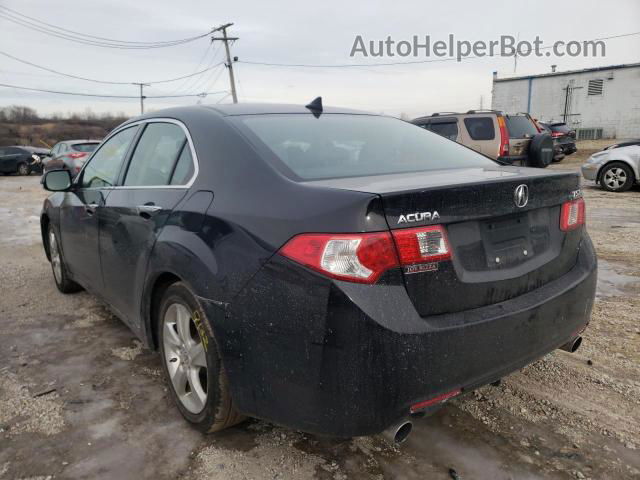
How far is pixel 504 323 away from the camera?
205 centimetres

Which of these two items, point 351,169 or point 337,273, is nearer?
point 337,273

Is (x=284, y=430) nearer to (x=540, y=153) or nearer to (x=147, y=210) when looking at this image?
(x=147, y=210)

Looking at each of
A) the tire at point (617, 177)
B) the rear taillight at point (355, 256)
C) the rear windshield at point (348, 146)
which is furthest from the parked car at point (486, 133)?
the rear taillight at point (355, 256)

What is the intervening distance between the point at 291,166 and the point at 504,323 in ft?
3.64

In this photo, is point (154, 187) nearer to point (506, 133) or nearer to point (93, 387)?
point (93, 387)

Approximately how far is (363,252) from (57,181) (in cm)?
318

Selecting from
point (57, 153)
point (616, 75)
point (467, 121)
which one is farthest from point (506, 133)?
point (616, 75)

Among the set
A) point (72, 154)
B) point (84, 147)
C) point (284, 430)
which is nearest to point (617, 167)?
point (284, 430)

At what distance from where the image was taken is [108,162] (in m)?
3.71

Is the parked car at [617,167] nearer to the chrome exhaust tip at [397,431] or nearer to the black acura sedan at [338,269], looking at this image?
the black acura sedan at [338,269]

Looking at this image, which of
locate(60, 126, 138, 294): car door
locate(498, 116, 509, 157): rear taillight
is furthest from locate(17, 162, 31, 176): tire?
locate(60, 126, 138, 294): car door

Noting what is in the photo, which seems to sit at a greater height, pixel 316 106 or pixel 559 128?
pixel 559 128

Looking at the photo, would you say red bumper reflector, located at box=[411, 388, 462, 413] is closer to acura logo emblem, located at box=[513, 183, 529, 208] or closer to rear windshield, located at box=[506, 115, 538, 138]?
acura logo emblem, located at box=[513, 183, 529, 208]

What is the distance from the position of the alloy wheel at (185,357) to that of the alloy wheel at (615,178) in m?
12.1
